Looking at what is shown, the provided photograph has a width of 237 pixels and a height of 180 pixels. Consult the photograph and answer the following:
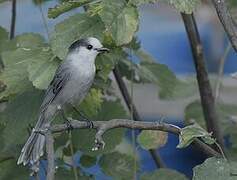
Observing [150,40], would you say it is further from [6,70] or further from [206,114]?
[6,70]

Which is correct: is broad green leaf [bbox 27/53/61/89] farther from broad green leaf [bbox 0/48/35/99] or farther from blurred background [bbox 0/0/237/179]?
blurred background [bbox 0/0/237/179]

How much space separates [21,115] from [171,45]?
4494 mm

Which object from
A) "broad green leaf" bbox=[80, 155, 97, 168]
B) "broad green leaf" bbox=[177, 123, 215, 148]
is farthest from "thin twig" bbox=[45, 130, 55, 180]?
"broad green leaf" bbox=[80, 155, 97, 168]

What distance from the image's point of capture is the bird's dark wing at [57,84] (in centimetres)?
237

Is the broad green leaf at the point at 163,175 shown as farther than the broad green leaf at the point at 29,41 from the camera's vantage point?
No

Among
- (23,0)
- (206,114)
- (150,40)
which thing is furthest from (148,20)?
(206,114)

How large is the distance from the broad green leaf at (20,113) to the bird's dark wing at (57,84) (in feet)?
0.08

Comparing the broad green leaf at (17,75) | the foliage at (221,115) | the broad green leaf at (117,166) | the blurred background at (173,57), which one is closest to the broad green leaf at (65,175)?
the broad green leaf at (117,166)

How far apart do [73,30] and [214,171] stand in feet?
1.84

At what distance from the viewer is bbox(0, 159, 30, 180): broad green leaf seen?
2.43 m

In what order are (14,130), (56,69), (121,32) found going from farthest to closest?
(14,130), (56,69), (121,32)

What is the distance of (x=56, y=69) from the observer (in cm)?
220

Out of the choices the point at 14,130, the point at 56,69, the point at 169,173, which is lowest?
the point at 169,173

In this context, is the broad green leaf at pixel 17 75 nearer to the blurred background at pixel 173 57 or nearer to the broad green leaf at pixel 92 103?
the broad green leaf at pixel 92 103
